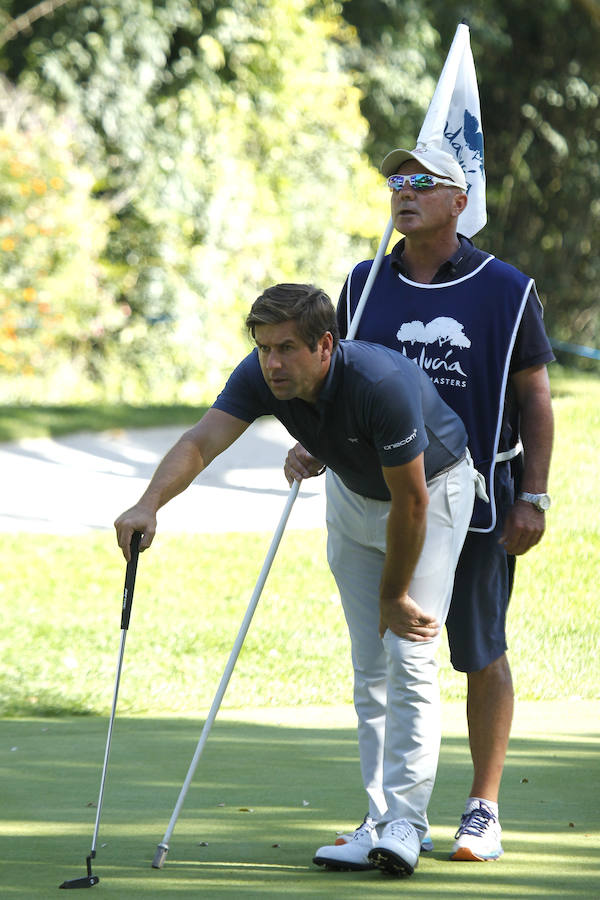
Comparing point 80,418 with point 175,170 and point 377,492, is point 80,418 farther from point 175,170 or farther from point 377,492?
point 377,492

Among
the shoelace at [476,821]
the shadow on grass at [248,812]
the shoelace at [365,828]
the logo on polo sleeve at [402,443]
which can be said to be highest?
the logo on polo sleeve at [402,443]

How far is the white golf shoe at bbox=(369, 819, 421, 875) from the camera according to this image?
124 inches

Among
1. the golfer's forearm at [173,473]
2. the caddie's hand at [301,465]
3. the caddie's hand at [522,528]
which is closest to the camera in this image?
the golfer's forearm at [173,473]

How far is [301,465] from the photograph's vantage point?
149 inches

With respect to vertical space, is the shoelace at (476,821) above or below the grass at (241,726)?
above

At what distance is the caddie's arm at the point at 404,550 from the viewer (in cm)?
311

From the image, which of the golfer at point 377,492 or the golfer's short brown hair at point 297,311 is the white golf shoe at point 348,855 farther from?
the golfer's short brown hair at point 297,311

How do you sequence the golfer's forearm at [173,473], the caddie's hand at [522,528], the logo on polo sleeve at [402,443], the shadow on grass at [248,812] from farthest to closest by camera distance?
the caddie's hand at [522,528], the golfer's forearm at [173,473], the shadow on grass at [248,812], the logo on polo sleeve at [402,443]

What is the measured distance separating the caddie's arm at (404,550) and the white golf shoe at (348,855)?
21.0 inches

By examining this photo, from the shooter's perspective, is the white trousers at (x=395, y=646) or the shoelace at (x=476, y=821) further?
the shoelace at (x=476, y=821)

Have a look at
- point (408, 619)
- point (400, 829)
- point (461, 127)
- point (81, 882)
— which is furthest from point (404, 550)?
Answer: point (461, 127)

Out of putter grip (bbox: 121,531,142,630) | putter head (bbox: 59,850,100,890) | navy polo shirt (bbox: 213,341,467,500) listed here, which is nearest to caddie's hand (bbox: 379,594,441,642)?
navy polo shirt (bbox: 213,341,467,500)

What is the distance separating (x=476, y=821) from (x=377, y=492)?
2.91 ft

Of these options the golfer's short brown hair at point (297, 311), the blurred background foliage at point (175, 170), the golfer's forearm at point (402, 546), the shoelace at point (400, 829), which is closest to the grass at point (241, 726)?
the shoelace at point (400, 829)
